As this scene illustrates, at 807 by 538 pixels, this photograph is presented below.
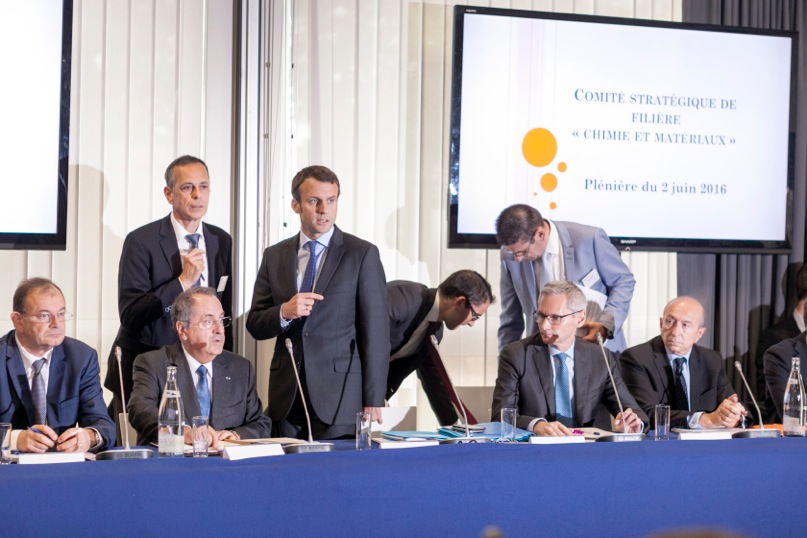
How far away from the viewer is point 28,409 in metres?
3.05

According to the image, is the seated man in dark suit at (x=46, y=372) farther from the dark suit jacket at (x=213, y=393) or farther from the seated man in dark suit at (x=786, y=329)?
the seated man in dark suit at (x=786, y=329)

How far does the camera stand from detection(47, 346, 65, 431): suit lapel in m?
3.08

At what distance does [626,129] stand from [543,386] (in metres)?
2.18

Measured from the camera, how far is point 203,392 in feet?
10.3

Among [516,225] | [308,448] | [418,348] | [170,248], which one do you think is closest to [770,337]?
[516,225]

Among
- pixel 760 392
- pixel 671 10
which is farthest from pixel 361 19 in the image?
pixel 760 392

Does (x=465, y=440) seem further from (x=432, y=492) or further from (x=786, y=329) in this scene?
(x=786, y=329)

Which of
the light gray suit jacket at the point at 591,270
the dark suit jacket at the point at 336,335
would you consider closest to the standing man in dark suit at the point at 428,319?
the light gray suit jacket at the point at 591,270

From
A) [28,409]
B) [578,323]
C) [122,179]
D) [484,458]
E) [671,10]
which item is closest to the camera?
[484,458]

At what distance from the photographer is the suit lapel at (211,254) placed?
157 inches

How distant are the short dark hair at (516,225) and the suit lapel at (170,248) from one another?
138cm

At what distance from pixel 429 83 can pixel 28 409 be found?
9.56ft

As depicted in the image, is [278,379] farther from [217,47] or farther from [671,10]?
[671,10]

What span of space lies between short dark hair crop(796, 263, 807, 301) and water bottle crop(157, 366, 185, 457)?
12.7 feet
